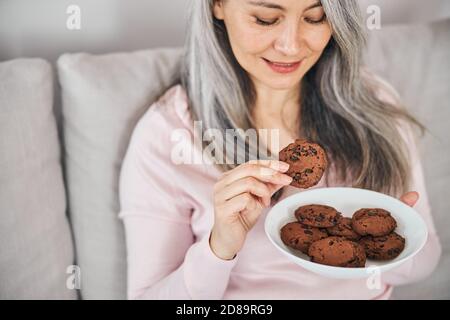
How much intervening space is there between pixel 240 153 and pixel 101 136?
9.1 inches

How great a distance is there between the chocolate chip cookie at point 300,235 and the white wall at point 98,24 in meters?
0.34

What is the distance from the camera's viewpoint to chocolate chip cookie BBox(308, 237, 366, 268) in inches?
26.2

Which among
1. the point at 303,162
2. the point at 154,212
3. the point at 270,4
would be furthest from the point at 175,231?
the point at 270,4

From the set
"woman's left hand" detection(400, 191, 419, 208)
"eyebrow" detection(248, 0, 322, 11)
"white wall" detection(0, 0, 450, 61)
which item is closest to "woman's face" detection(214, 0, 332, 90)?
"eyebrow" detection(248, 0, 322, 11)

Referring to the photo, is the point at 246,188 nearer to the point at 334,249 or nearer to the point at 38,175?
the point at 334,249

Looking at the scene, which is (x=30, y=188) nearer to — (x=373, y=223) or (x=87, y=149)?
(x=87, y=149)

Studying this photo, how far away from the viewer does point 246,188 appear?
66 centimetres

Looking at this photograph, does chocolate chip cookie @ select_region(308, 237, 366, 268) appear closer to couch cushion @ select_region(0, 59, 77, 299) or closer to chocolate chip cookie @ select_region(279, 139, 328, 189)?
chocolate chip cookie @ select_region(279, 139, 328, 189)

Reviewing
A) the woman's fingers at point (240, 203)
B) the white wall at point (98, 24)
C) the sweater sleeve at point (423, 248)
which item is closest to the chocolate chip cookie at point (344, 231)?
the woman's fingers at point (240, 203)

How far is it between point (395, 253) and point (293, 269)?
19cm

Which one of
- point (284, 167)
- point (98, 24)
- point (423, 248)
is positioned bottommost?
point (423, 248)

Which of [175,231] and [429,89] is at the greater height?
[429,89]

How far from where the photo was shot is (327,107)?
32.9 inches

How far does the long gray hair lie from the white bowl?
61 millimetres
